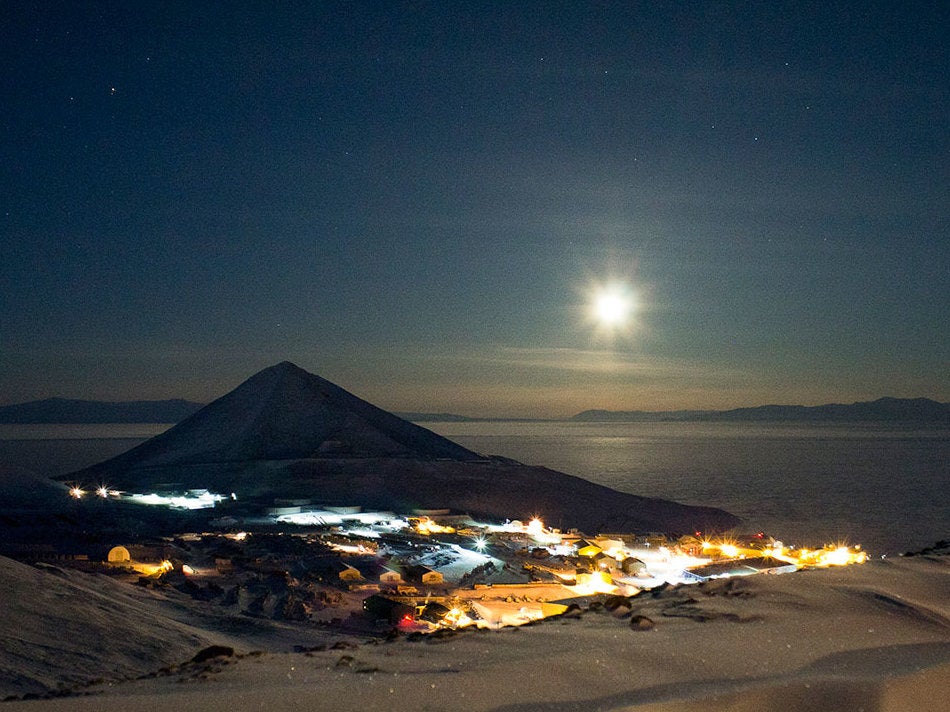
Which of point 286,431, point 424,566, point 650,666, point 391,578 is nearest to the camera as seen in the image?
point 650,666

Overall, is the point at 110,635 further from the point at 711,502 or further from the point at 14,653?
the point at 711,502

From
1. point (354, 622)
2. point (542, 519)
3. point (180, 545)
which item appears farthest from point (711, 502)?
point (354, 622)

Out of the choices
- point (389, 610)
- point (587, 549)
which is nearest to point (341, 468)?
point (587, 549)

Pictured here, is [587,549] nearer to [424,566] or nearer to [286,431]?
[424,566]

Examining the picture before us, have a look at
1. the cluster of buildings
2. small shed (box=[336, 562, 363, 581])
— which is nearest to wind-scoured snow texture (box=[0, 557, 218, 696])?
the cluster of buildings

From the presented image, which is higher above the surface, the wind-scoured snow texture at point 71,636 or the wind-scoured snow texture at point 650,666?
the wind-scoured snow texture at point 650,666

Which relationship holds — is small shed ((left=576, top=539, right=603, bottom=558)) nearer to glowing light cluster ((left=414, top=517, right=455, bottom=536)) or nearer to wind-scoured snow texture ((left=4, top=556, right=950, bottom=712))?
glowing light cluster ((left=414, top=517, right=455, bottom=536))

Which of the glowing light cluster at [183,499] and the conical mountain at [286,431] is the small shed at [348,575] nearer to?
the glowing light cluster at [183,499]

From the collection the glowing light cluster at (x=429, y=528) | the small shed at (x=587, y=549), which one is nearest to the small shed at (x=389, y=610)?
the small shed at (x=587, y=549)
